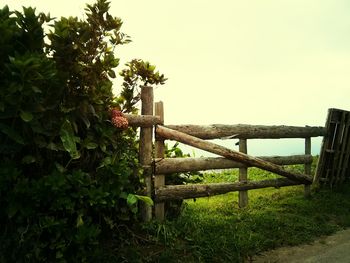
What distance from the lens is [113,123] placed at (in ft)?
17.9

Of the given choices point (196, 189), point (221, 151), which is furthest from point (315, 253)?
point (221, 151)

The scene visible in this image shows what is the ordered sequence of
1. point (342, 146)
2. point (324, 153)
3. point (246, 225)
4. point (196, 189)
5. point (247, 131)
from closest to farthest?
point (246, 225) < point (196, 189) < point (247, 131) < point (324, 153) < point (342, 146)

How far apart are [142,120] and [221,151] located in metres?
1.79

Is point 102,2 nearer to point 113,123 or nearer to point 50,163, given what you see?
point 113,123

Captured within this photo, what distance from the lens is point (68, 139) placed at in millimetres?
4816

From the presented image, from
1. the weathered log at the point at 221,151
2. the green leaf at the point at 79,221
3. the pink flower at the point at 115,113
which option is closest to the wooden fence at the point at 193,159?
the weathered log at the point at 221,151

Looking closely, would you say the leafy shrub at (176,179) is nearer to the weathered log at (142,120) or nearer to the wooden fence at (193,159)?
the wooden fence at (193,159)

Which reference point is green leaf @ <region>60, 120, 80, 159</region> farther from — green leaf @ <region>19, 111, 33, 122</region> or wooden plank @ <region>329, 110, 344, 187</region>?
wooden plank @ <region>329, 110, 344, 187</region>

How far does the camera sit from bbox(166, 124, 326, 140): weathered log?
7.11 meters

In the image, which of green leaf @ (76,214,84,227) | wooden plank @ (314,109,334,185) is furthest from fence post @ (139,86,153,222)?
wooden plank @ (314,109,334,185)

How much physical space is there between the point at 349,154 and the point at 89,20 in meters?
7.72

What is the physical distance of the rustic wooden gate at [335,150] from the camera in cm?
983

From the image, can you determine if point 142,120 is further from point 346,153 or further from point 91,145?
point 346,153

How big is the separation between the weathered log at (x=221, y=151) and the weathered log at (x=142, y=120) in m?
0.21
